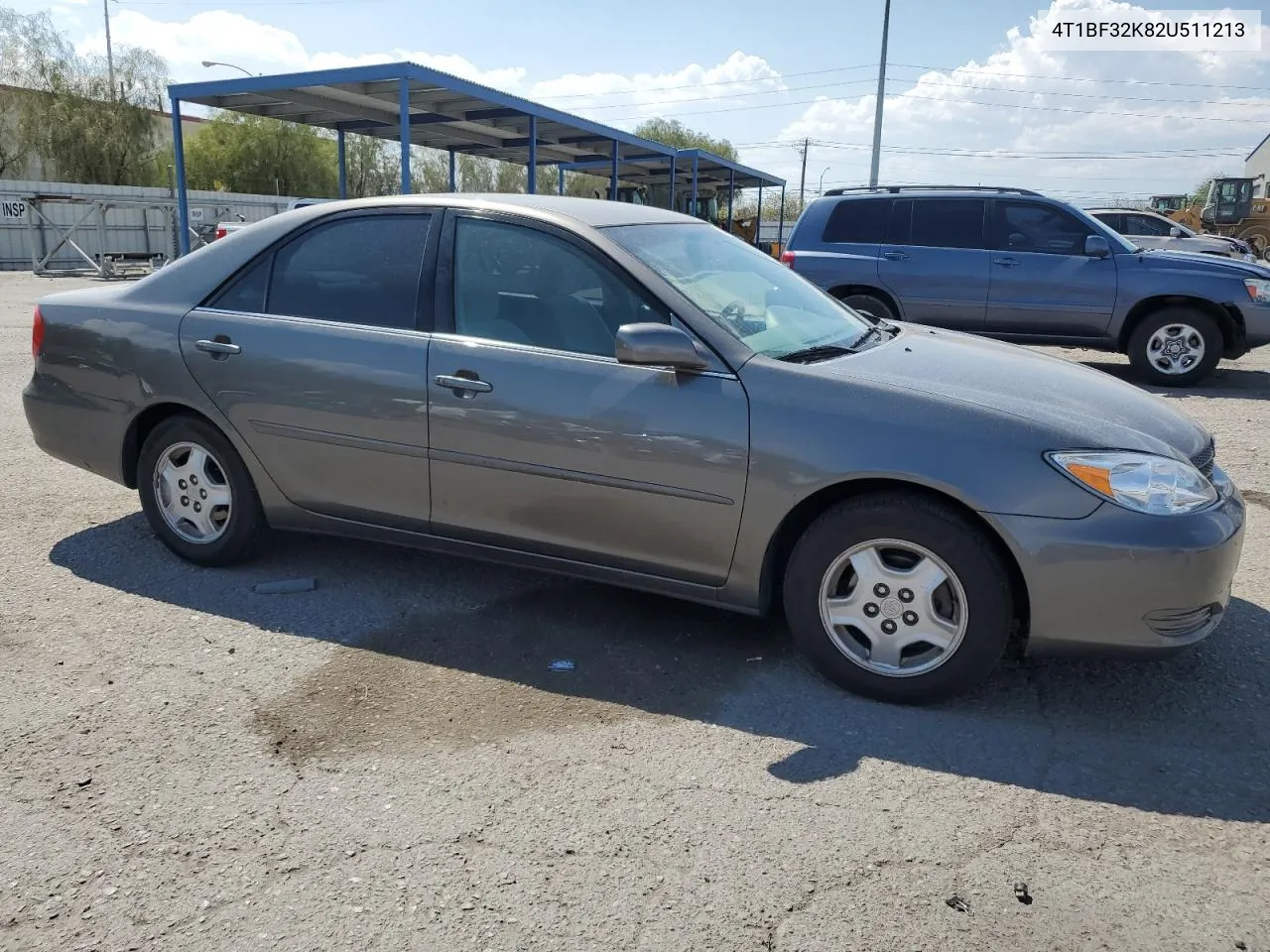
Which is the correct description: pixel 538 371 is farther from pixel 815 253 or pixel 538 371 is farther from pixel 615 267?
pixel 815 253

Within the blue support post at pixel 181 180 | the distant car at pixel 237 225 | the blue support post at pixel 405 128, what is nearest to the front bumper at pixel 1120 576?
the distant car at pixel 237 225

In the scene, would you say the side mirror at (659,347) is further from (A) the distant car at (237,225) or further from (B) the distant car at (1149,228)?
(B) the distant car at (1149,228)

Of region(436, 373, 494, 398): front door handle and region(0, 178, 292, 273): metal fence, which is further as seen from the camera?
region(0, 178, 292, 273): metal fence

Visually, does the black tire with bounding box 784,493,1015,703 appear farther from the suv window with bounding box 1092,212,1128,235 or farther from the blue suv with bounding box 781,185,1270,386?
the suv window with bounding box 1092,212,1128,235

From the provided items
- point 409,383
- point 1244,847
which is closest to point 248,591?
point 409,383

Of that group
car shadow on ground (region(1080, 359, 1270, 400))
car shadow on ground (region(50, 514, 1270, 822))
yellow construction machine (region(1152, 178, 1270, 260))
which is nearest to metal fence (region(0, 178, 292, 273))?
car shadow on ground (region(1080, 359, 1270, 400))

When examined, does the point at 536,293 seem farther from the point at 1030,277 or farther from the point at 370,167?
the point at 370,167

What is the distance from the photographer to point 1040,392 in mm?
3480

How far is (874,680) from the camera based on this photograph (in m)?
3.32

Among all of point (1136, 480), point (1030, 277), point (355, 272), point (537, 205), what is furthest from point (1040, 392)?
point (1030, 277)

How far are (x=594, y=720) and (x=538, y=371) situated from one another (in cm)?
125

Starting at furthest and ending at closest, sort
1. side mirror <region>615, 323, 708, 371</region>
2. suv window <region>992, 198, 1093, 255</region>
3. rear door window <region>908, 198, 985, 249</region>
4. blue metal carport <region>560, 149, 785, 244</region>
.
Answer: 1. blue metal carport <region>560, 149, 785, 244</region>
2. rear door window <region>908, 198, 985, 249</region>
3. suv window <region>992, 198, 1093, 255</region>
4. side mirror <region>615, 323, 708, 371</region>

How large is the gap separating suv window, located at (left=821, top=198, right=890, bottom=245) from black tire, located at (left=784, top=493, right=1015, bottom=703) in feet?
25.6

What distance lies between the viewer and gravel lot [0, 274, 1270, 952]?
234 cm
